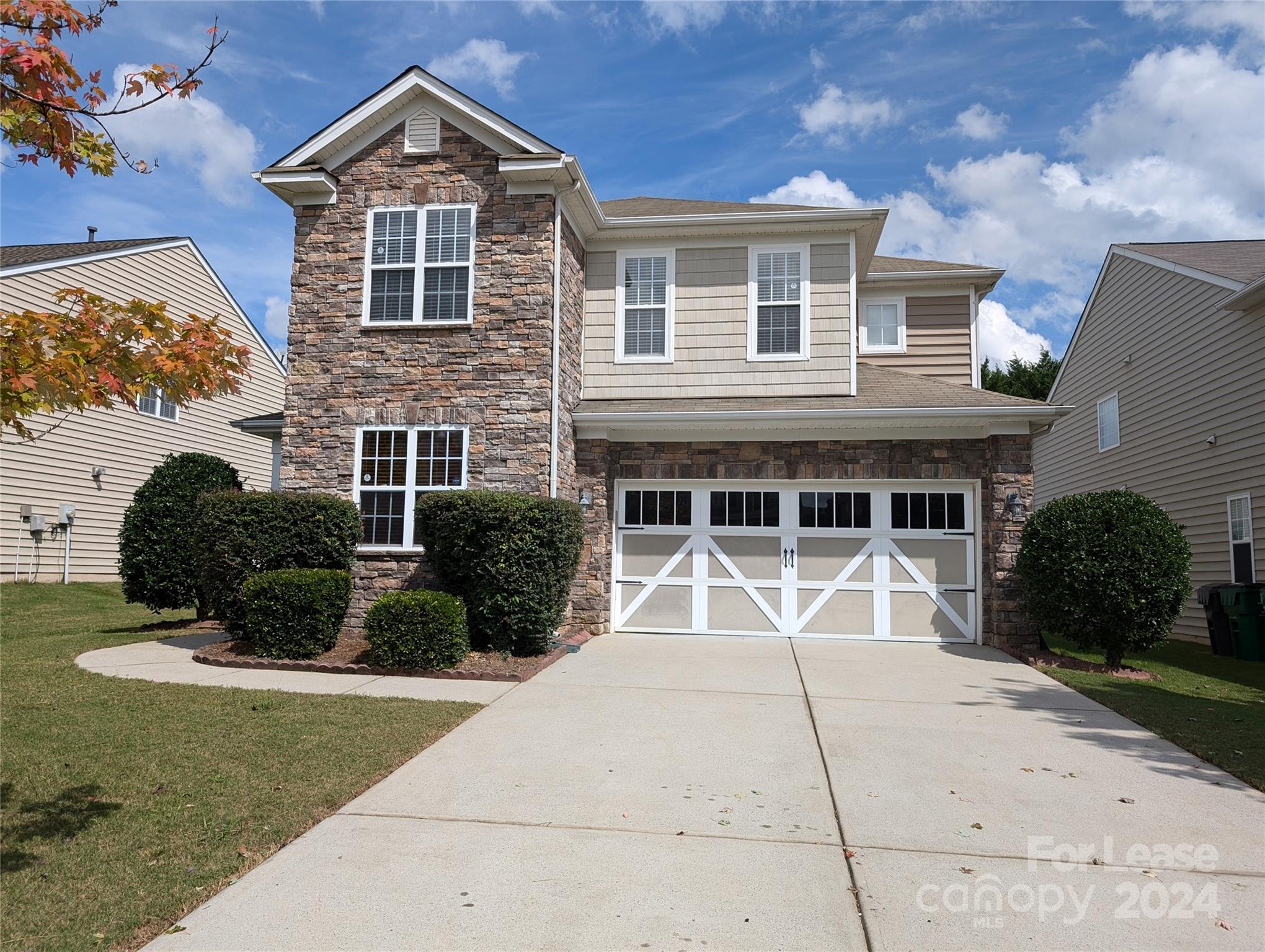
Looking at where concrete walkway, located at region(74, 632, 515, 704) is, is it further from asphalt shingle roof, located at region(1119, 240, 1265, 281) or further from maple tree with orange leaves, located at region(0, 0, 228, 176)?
asphalt shingle roof, located at region(1119, 240, 1265, 281)

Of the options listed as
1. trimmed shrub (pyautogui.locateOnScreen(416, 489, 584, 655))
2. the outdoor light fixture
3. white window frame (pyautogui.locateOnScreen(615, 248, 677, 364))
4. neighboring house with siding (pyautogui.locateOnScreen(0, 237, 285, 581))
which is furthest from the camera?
neighboring house with siding (pyautogui.locateOnScreen(0, 237, 285, 581))

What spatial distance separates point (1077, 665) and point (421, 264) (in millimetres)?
9810

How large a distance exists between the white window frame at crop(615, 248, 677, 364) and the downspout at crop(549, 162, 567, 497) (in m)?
1.45

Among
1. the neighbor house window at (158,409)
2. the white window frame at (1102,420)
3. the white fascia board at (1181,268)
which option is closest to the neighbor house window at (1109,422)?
the white window frame at (1102,420)

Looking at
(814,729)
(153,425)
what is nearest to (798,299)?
(814,729)

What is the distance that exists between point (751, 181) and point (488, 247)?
6.54 metres

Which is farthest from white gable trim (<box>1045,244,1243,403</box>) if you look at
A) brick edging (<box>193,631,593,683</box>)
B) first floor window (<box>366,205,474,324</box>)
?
brick edging (<box>193,631,593,683</box>)

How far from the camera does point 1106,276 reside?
1747 cm

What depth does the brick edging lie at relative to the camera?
8.55 meters

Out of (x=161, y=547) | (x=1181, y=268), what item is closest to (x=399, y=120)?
(x=161, y=547)

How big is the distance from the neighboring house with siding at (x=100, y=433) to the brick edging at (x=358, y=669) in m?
6.70

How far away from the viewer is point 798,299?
1243cm

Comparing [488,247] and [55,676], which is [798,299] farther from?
[55,676]

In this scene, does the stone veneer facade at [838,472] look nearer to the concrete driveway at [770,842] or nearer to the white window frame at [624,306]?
the white window frame at [624,306]
